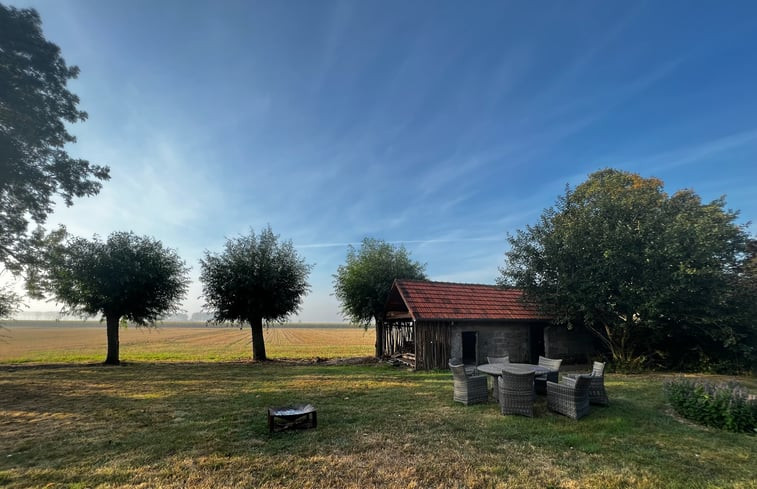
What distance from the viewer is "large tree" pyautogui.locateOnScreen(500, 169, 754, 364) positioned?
42.8 ft

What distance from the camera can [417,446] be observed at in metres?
5.72

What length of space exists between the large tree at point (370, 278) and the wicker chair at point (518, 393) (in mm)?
13063

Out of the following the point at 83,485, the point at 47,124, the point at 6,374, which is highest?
the point at 47,124

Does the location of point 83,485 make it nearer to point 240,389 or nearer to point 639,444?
point 240,389

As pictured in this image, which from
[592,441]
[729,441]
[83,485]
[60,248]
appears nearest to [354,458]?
[83,485]

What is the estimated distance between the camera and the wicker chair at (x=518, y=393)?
7316mm

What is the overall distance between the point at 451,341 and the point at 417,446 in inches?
407

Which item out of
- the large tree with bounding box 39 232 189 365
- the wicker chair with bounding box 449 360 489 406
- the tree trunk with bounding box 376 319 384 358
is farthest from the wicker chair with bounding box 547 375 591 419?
the large tree with bounding box 39 232 189 365

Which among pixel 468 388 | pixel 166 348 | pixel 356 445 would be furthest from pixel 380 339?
pixel 166 348

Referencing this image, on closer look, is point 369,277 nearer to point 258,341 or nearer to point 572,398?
point 258,341

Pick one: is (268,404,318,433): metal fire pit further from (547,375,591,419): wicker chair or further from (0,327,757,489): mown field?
(547,375,591,419): wicker chair

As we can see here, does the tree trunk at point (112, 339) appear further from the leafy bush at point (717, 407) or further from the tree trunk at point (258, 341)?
the leafy bush at point (717, 407)

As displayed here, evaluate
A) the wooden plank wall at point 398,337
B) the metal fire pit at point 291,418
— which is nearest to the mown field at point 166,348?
the wooden plank wall at point 398,337

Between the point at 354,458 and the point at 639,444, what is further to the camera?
the point at 639,444
